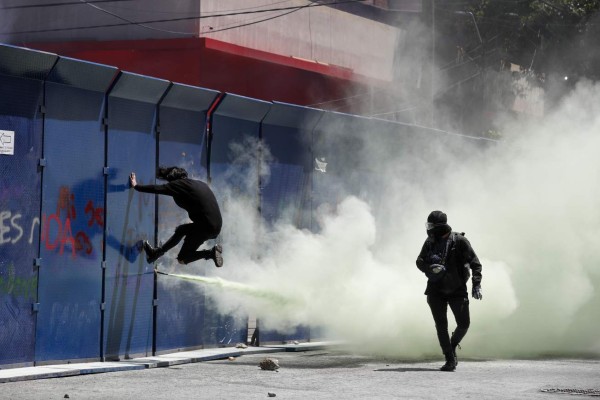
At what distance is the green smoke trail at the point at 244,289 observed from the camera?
12922 millimetres

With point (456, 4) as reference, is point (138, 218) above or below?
below

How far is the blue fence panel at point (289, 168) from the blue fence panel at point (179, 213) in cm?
120

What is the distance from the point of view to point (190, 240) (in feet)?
39.8

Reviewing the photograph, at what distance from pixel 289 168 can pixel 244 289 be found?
2.12 m

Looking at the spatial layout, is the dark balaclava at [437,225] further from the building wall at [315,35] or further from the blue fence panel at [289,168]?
the building wall at [315,35]

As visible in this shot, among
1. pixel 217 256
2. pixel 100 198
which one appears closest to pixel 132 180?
pixel 100 198

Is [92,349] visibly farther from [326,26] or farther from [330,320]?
[326,26]

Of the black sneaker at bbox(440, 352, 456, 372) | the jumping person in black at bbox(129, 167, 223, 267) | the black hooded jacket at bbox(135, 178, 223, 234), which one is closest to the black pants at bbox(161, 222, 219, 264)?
the jumping person in black at bbox(129, 167, 223, 267)

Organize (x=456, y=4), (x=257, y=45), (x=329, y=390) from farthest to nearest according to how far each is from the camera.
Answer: (x=456, y=4)
(x=257, y=45)
(x=329, y=390)

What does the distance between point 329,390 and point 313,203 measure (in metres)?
5.82

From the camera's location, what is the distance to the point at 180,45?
2686 cm

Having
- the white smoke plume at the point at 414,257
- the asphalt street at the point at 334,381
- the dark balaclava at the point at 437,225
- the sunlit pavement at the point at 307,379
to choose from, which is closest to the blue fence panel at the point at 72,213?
the sunlit pavement at the point at 307,379

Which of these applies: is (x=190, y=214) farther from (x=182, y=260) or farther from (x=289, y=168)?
(x=289, y=168)

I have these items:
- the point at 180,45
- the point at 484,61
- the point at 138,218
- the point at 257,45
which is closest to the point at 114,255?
the point at 138,218
